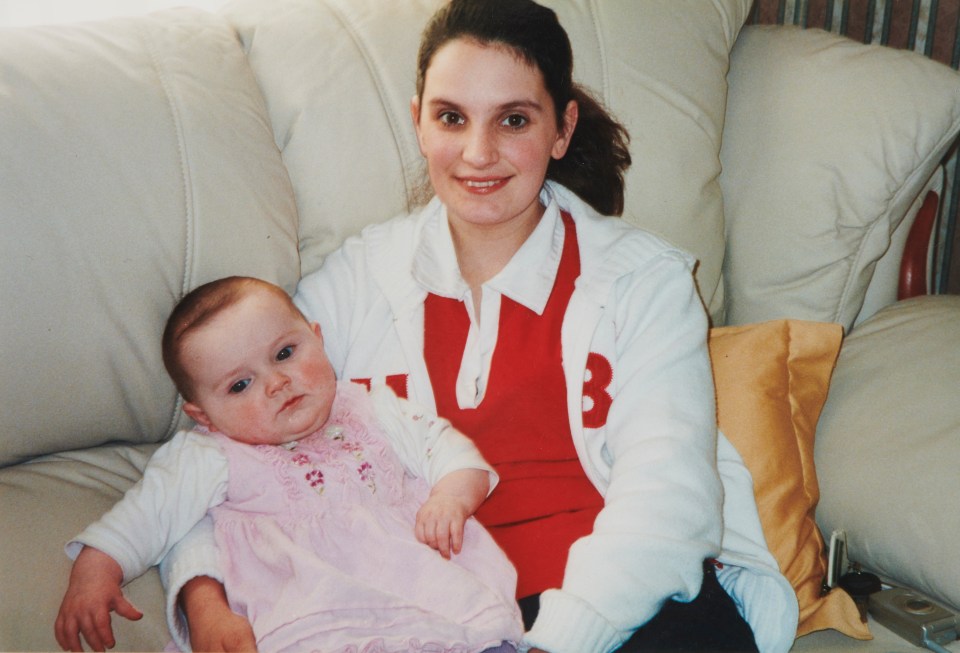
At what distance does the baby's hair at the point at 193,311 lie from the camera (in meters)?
0.94

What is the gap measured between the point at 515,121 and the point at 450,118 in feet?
0.23

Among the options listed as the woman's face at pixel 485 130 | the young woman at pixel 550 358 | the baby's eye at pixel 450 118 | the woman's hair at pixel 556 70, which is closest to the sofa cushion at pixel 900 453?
the young woman at pixel 550 358

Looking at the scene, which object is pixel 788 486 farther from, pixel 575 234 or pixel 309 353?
pixel 309 353

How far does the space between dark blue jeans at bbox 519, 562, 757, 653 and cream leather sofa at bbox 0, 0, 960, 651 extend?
152 millimetres

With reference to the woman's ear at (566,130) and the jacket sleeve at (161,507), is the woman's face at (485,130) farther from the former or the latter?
the jacket sleeve at (161,507)

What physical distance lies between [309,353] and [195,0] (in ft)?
2.05

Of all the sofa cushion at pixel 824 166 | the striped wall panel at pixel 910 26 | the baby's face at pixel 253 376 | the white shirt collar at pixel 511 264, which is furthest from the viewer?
the striped wall panel at pixel 910 26

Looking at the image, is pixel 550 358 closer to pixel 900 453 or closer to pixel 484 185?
pixel 484 185

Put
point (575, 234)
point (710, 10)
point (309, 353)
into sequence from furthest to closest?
point (710, 10)
point (575, 234)
point (309, 353)

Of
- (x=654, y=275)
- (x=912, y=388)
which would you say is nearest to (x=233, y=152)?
(x=654, y=275)

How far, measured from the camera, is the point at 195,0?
1.30 m

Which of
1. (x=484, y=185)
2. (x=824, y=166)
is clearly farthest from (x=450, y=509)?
(x=824, y=166)

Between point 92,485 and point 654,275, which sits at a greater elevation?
point 654,275

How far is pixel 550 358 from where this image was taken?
39.6 inches
